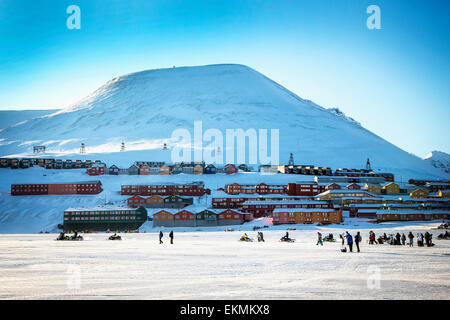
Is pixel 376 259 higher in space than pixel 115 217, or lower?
higher

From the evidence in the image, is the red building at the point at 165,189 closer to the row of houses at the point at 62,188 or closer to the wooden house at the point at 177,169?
the row of houses at the point at 62,188

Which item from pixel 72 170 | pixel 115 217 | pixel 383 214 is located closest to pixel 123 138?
pixel 72 170

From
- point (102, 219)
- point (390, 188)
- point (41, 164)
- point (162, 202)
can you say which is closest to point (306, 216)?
point (162, 202)

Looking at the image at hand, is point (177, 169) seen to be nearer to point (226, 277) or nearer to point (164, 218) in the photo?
point (164, 218)

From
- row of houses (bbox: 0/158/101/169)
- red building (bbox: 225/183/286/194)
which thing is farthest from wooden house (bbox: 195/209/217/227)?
row of houses (bbox: 0/158/101/169)

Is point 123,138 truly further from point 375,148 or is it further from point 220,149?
point 375,148
